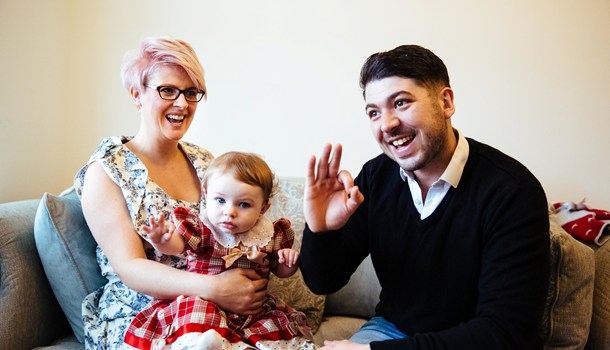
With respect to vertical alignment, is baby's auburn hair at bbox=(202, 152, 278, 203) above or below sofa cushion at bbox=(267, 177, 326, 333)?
above

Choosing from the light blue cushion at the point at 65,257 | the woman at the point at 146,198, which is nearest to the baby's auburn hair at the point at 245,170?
the woman at the point at 146,198

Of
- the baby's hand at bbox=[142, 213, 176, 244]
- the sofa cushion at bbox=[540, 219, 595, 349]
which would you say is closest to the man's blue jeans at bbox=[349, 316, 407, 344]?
the sofa cushion at bbox=[540, 219, 595, 349]

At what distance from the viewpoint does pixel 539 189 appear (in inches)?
47.3

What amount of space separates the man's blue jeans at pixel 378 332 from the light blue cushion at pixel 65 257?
0.91m

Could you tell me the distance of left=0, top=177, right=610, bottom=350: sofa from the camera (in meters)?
1.37

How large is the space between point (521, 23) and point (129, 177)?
183 centimetres

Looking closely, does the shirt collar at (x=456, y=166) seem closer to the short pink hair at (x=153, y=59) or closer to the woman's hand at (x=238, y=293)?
the woman's hand at (x=238, y=293)

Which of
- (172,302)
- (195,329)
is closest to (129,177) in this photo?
(172,302)

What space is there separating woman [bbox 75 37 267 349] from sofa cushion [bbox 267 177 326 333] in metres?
0.43

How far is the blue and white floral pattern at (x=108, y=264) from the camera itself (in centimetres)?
140

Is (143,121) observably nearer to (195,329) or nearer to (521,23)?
(195,329)

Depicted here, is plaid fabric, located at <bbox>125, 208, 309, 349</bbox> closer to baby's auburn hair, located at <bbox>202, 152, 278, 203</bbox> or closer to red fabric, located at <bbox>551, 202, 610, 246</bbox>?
baby's auburn hair, located at <bbox>202, 152, 278, 203</bbox>

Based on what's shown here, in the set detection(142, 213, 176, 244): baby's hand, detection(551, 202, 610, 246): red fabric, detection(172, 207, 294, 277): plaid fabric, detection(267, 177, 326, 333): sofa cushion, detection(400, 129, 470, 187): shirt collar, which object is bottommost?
detection(267, 177, 326, 333): sofa cushion

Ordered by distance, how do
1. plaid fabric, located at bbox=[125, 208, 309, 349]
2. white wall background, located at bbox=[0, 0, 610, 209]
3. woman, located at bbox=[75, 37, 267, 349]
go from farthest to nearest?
white wall background, located at bbox=[0, 0, 610, 209]
woman, located at bbox=[75, 37, 267, 349]
plaid fabric, located at bbox=[125, 208, 309, 349]
